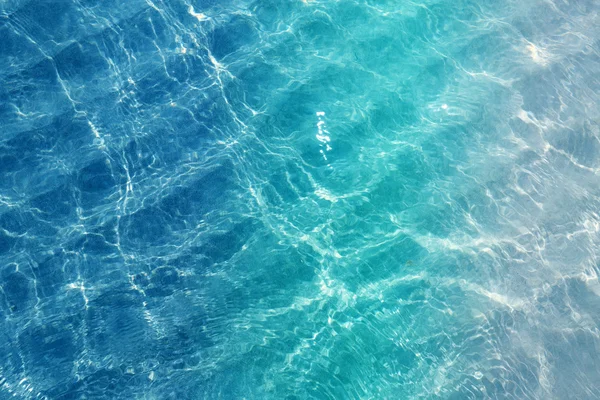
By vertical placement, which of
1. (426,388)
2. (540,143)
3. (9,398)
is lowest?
(426,388)

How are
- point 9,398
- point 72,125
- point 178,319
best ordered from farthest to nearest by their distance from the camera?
1. point 72,125
2. point 178,319
3. point 9,398

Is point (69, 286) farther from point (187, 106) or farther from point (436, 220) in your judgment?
point (436, 220)

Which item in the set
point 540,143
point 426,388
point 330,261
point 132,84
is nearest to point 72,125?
point 132,84

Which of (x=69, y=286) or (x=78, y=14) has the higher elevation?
(x=78, y=14)

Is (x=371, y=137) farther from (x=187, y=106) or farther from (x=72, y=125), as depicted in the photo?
(x=72, y=125)

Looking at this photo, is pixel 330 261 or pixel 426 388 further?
pixel 330 261

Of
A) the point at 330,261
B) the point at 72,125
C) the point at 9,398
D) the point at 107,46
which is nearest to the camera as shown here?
the point at 9,398
